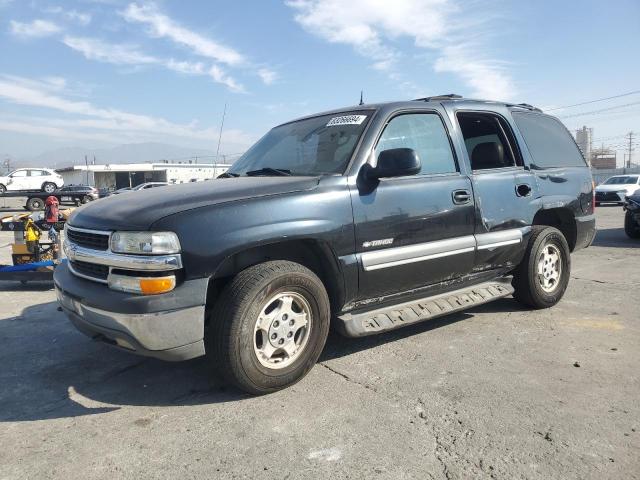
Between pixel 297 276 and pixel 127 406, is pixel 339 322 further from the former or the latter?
pixel 127 406

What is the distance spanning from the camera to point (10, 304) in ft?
18.5

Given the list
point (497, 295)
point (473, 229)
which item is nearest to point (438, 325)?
point (497, 295)

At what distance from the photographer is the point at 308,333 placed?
326 cm

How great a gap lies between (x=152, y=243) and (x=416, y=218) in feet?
6.20

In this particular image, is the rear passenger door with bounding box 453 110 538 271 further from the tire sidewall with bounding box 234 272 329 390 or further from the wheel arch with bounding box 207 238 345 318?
the tire sidewall with bounding box 234 272 329 390

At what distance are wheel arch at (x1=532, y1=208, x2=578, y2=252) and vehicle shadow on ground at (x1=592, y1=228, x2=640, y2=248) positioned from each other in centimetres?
526

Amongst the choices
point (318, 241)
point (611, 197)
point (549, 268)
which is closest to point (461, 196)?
point (318, 241)

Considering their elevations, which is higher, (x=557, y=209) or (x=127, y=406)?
(x=557, y=209)

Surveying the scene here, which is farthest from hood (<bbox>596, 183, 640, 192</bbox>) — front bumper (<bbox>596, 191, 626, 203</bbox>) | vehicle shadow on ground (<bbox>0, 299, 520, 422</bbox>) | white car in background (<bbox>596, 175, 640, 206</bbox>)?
vehicle shadow on ground (<bbox>0, 299, 520, 422</bbox>)

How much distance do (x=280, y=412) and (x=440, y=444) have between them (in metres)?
0.92

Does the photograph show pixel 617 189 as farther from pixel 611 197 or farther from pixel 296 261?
pixel 296 261

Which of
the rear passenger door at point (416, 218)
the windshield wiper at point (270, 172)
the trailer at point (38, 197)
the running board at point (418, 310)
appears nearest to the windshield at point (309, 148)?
the windshield wiper at point (270, 172)

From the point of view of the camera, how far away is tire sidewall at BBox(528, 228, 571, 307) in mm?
4707

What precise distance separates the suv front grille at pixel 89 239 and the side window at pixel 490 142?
10.6ft
